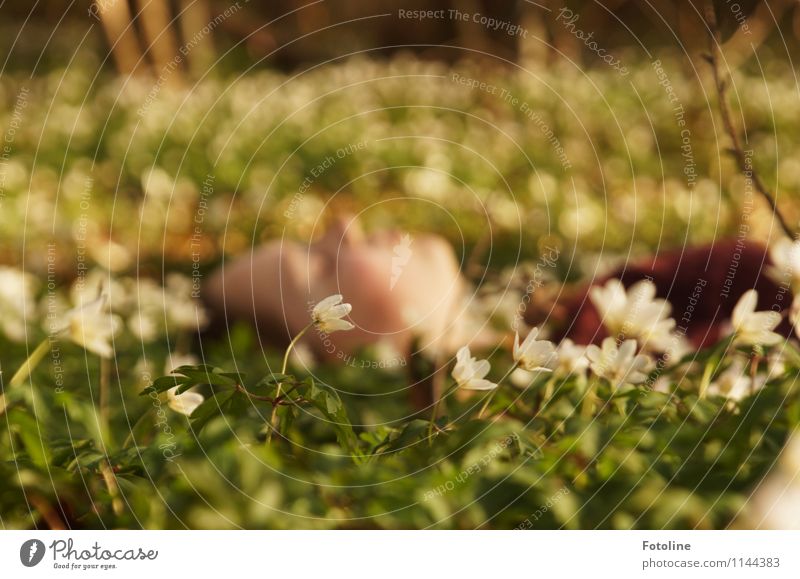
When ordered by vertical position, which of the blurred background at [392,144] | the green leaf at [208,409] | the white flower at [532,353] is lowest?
the green leaf at [208,409]

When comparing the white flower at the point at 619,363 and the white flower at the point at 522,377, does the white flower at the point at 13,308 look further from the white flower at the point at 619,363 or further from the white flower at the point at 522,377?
the white flower at the point at 619,363

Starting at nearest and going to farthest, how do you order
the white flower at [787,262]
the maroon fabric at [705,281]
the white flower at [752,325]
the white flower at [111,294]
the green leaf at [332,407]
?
the green leaf at [332,407], the white flower at [752,325], the white flower at [787,262], the maroon fabric at [705,281], the white flower at [111,294]

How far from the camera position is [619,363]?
756 mm

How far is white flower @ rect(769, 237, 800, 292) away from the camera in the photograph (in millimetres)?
886

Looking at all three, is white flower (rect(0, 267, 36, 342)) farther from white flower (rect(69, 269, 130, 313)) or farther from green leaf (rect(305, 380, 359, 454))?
green leaf (rect(305, 380, 359, 454))

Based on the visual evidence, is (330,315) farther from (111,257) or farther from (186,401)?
(111,257)

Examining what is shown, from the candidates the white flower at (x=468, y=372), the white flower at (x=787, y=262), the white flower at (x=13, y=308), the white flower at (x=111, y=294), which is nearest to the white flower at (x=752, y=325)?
the white flower at (x=787, y=262)

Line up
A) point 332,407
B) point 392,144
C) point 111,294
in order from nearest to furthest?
point 332,407, point 111,294, point 392,144

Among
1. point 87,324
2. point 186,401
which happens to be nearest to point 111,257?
point 87,324

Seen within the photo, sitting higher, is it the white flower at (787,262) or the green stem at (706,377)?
the white flower at (787,262)

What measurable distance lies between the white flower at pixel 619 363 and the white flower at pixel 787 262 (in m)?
0.23
